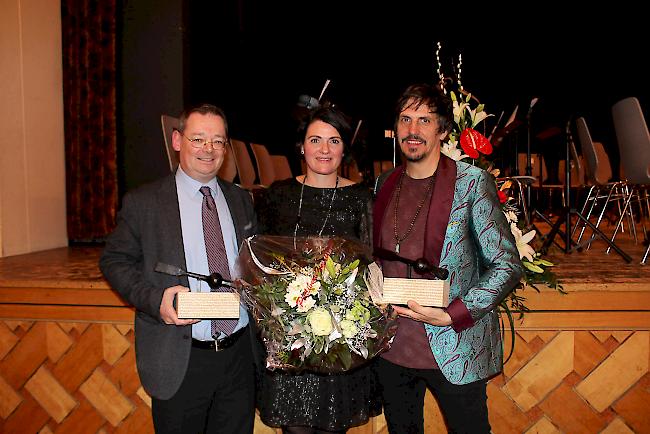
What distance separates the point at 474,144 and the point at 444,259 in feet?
2.16

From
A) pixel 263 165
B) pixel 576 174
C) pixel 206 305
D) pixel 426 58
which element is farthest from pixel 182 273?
pixel 426 58

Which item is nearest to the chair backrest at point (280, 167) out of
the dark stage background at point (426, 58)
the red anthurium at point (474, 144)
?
the dark stage background at point (426, 58)

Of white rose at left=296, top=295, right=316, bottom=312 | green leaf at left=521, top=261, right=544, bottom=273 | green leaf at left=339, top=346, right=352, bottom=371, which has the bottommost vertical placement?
green leaf at left=339, top=346, right=352, bottom=371

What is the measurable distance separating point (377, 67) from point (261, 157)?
4.77 metres

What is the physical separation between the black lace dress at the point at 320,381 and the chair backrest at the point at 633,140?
8.41 feet

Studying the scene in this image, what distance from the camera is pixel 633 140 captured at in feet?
12.2

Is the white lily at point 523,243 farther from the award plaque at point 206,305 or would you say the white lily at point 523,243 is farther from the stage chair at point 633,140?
the stage chair at point 633,140

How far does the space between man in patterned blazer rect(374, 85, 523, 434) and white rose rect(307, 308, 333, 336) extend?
36 cm

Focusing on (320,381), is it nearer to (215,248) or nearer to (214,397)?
(214,397)

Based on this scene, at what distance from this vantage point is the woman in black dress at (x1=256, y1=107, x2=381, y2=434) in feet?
6.16

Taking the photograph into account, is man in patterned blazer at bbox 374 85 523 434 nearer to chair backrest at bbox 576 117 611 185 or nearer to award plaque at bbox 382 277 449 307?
award plaque at bbox 382 277 449 307

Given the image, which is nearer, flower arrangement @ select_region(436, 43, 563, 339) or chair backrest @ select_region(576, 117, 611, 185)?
flower arrangement @ select_region(436, 43, 563, 339)

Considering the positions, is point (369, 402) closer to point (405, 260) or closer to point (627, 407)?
point (405, 260)

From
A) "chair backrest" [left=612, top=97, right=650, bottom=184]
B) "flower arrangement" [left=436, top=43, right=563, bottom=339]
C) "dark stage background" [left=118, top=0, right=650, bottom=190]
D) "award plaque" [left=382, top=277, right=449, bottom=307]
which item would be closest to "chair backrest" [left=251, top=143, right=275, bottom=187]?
"dark stage background" [left=118, top=0, right=650, bottom=190]
